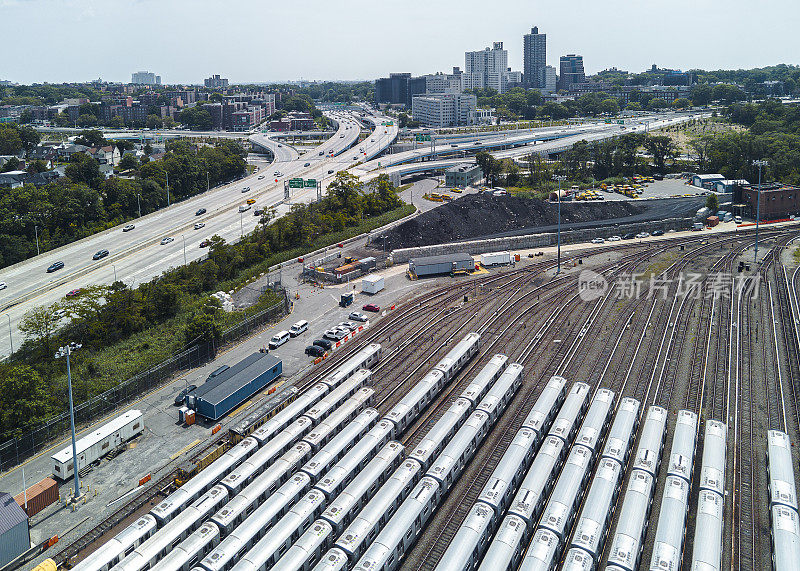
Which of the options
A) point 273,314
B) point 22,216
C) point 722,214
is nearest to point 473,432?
point 273,314

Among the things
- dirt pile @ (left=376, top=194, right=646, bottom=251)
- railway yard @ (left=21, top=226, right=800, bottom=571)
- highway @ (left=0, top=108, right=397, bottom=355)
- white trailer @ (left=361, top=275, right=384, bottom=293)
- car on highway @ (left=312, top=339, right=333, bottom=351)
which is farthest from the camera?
dirt pile @ (left=376, top=194, right=646, bottom=251)

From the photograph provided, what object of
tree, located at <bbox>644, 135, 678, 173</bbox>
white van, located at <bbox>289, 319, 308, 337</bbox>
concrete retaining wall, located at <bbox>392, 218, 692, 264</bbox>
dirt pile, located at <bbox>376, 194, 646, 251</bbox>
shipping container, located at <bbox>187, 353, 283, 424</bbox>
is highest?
tree, located at <bbox>644, 135, 678, 173</bbox>

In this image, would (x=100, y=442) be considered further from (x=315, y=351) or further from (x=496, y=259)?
(x=496, y=259)

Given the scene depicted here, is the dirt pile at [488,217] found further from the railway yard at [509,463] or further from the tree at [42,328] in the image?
the tree at [42,328]

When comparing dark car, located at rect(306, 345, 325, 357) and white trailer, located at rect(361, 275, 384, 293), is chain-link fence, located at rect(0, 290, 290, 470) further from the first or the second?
white trailer, located at rect(361, 275, 384, 293)

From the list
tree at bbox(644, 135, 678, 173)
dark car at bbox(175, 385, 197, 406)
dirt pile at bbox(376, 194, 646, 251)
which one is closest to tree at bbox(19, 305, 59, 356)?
dark car at bbox(175, 385, 197, 406)

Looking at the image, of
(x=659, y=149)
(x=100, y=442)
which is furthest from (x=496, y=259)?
(x=659, y=149)

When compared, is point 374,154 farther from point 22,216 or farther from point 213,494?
point 213,494
